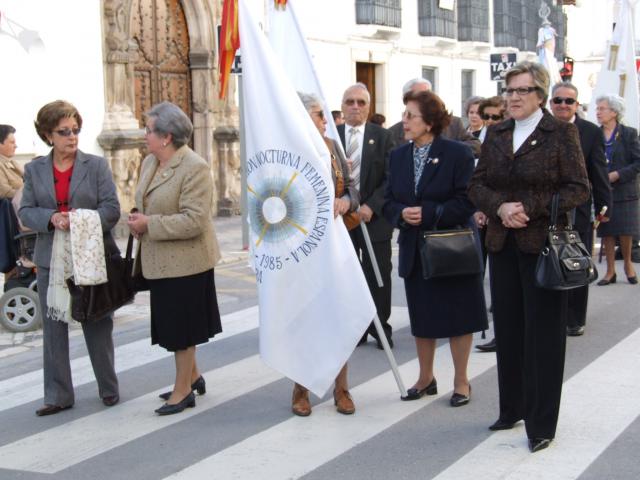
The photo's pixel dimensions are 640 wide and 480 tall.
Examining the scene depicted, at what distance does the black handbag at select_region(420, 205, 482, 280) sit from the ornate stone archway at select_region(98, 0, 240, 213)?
1073cm

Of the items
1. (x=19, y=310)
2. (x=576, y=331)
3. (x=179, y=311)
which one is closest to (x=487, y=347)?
(x=576, y=331)

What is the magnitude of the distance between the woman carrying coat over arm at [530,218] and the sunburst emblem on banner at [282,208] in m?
1.03

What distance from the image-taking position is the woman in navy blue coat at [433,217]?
6.38 metres

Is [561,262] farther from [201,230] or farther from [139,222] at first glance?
[139,222]

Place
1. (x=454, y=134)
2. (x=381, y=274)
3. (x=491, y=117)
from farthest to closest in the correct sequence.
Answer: (x=491, y=117) < (x=454, y=134) < (x=381, y=274)

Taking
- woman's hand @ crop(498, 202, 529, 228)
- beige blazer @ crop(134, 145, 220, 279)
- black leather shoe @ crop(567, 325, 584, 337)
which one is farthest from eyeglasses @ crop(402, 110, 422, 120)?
black leather shoe @ crop(567, 325, 584, 337)

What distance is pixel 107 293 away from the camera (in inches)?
256

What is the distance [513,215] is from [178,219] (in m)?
1.94

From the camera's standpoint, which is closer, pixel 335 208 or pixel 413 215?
pixel 335 208

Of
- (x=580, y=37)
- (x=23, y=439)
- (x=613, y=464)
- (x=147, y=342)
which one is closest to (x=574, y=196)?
(x=613, y=464)

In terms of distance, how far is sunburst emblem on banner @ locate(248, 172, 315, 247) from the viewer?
6109 mm

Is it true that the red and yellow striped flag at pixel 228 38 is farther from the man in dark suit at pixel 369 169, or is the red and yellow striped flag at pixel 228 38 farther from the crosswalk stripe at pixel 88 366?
the crosswalk stripe at pixel 88 366

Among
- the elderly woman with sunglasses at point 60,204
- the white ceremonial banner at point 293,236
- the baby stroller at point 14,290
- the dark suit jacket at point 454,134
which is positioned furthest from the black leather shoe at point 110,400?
the dark suit jacket at point 454,134

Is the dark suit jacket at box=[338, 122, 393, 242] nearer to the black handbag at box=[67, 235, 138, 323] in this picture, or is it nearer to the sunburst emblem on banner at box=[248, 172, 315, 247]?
the sunburst emblem on banner at box=[248, 172, 315, 247]
